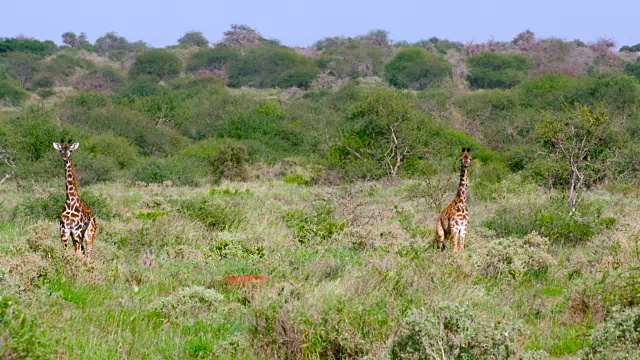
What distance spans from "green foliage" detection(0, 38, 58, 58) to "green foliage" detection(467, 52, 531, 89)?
37.4m

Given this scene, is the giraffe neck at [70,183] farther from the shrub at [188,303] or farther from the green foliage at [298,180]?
the green foliage at [298,180]

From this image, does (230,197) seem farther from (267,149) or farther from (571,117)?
(267,149)

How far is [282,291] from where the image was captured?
22.7 feet

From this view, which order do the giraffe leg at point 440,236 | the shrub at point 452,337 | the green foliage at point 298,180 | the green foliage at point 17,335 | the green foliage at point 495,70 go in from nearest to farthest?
1. the green foliage at point 17,335
2. the shrub at point 452,337
3. the giraffe leg at point 440,236
4. the green foliage at point 298,180
5. the green foliage at point 495,70

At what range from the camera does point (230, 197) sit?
1833cm

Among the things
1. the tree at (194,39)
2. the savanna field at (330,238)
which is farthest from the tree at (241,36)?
the savanna field at (330,238)

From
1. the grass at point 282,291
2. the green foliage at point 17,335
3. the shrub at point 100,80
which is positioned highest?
the shrub at point 100,80

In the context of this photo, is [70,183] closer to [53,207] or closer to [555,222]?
[53,207]

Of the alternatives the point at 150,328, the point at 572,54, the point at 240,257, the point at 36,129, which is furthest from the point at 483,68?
the point at 150,328

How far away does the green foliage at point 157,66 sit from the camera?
59934mm

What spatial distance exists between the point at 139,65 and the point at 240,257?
52.9m

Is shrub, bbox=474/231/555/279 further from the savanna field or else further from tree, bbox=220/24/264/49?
tree, bbox=220/24/264/49

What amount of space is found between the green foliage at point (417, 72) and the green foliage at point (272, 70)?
233 inches

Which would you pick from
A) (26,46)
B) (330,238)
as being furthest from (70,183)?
(26,46)
